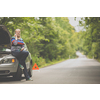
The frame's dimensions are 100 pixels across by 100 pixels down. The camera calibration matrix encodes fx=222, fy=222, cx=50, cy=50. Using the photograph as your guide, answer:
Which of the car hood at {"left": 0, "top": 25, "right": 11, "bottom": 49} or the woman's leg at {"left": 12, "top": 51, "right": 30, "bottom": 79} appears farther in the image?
the car hood at {"left": 0, "top": 25, "right": 11, "bottom": 49}

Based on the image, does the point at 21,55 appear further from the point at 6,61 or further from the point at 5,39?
the point at 5,39

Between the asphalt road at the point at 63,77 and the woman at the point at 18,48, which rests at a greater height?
the woman at the point at 18,48

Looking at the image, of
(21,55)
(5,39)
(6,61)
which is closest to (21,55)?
(21,55)

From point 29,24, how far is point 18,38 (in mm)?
9908

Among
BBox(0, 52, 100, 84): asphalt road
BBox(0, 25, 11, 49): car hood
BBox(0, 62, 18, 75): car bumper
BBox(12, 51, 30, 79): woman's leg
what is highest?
BBox(0, 25, 11, 49): car hood

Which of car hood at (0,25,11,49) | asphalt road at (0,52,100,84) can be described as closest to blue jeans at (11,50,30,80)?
asphalt road at (0,52,100,84)

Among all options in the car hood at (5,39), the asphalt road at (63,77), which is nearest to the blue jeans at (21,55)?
the asphalt road at (63,77)

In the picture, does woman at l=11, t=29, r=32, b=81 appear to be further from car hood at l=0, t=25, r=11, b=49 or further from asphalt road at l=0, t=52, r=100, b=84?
car hood at l=0, t=25, r=11, b=49

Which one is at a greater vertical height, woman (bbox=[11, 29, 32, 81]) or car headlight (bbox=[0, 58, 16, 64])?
woman (bbox=[11, 29, 32, 81])

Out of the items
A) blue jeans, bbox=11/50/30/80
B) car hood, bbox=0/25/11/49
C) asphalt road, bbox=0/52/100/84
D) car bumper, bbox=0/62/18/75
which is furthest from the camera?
car hood, bbox=0/25/11/49

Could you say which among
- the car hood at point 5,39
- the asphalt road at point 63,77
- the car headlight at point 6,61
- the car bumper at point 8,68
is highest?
the car hood at point 5,39

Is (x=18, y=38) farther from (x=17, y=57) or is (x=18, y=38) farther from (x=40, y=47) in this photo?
(x=40, y=47)

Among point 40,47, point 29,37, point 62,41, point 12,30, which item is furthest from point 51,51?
point 12,30

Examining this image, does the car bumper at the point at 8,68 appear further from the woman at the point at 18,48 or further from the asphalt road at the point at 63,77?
the asphalt road at the point at 63,77
